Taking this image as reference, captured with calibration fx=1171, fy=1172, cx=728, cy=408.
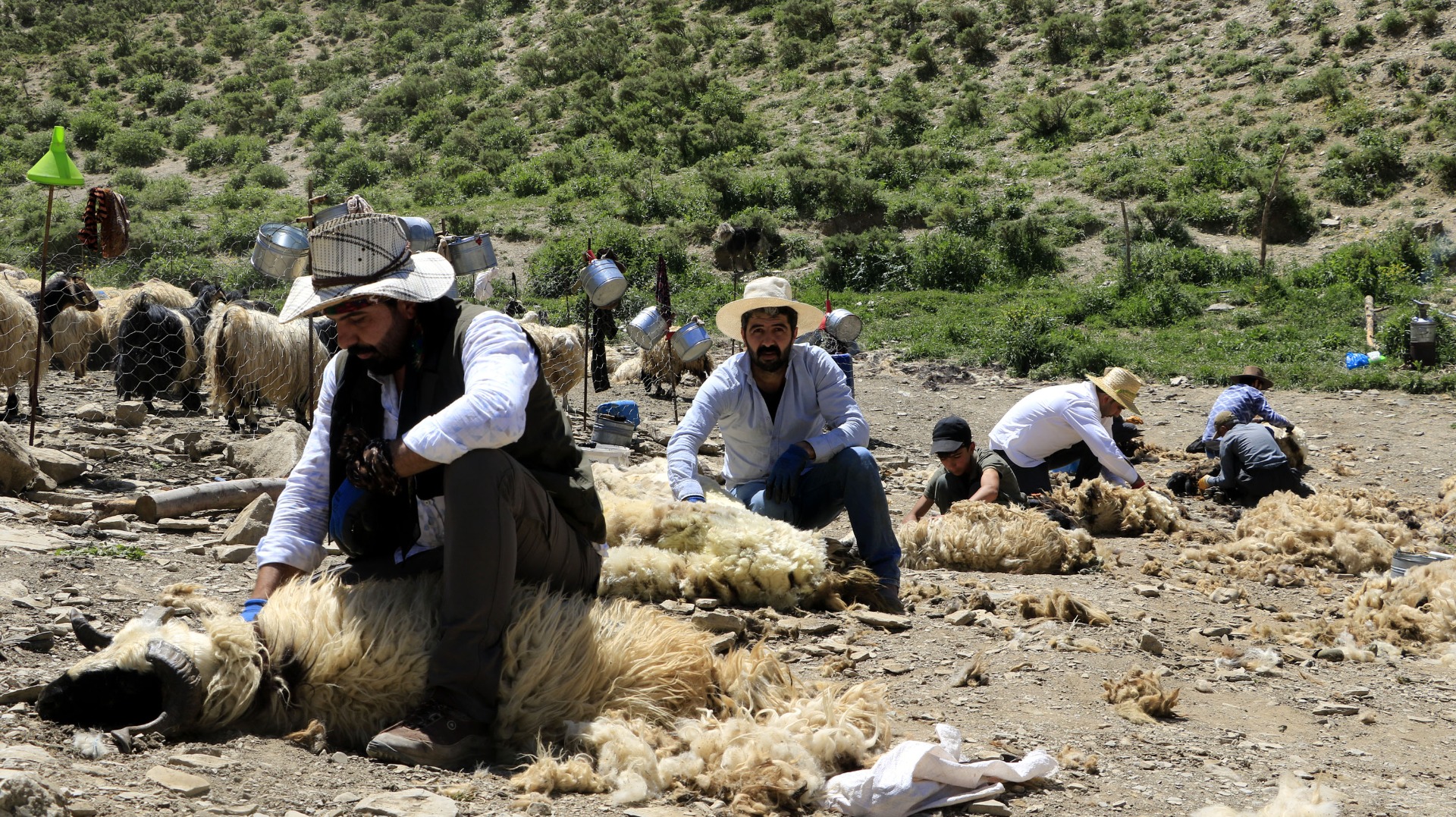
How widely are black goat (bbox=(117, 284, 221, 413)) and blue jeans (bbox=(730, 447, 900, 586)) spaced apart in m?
6.94

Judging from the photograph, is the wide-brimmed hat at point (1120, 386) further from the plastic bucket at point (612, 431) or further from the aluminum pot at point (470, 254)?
the aluminum pot at point (470, 254)

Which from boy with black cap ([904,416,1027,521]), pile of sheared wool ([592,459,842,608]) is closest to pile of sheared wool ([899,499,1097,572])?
boy with black cap ([904,416,1027,521])

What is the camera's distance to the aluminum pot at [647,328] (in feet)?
32.8

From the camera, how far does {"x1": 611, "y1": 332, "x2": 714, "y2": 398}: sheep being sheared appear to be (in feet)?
39.8

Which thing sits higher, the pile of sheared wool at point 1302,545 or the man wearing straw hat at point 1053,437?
the man wearing straw hat at point 1053,437

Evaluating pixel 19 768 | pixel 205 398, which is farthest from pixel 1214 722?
pixel 205 398

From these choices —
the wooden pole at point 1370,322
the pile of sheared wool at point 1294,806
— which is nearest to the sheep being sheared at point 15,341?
the pile of sheared wool at point 1294,806

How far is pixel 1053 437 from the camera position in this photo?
648 cm

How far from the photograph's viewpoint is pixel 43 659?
111 inches

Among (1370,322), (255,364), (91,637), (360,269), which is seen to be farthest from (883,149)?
(91,637)

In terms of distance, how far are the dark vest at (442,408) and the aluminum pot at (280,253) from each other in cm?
397

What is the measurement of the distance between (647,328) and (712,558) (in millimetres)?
6230

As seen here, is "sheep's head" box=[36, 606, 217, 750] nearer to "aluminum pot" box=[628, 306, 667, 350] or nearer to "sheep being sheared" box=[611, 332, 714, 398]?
"aluminum pot" box=[628, 306, 667, 350]

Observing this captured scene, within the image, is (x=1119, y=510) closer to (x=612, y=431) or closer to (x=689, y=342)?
(x=612, y=431)
